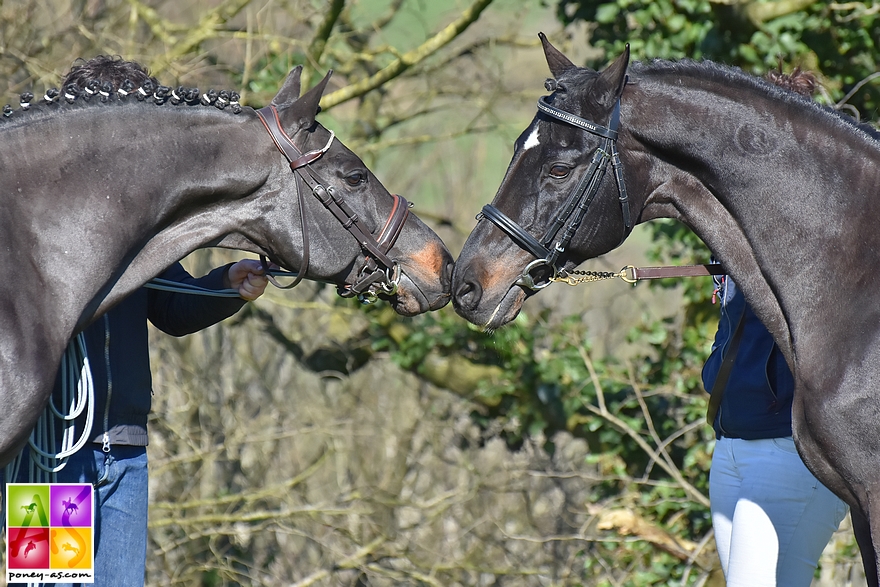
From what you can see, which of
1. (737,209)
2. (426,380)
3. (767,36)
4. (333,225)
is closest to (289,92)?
(333,225)

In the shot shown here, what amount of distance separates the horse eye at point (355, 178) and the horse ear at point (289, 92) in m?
0.29

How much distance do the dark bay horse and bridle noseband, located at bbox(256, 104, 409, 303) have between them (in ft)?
0.75

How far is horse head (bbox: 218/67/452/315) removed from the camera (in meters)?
2.74

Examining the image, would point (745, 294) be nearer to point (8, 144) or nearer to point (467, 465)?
point (8, 144)

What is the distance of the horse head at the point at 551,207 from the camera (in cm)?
268

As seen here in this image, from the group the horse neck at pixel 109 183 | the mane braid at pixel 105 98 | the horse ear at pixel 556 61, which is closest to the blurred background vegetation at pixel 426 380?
the horse ear at pixel 556 61

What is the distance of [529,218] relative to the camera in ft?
9.00

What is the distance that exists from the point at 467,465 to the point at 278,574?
5.15ft

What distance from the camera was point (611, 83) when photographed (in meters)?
2.63

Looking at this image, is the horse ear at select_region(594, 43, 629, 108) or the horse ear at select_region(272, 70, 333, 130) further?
the horse ear at select_region(272, 70, 333, 130)

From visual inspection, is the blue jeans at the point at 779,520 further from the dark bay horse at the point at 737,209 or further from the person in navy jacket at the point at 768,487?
the dark bay horse at the point at 737,209
